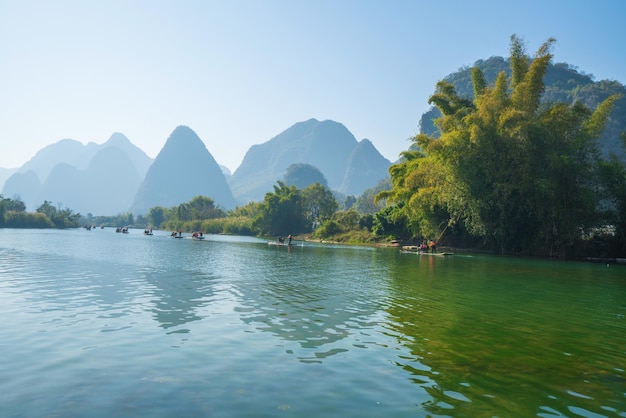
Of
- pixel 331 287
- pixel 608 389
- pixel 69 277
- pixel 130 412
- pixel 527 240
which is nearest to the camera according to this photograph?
pixel 130 412

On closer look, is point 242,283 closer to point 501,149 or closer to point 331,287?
point 331,287

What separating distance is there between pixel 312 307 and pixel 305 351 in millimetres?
5078

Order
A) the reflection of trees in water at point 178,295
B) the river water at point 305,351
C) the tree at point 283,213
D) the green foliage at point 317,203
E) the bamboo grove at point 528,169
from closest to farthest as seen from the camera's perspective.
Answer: the river water at point 305,351, the reflection of trees in water at point 178,295, the bamboo grove at point 528,169, the tree at point 283,213, the green foliage at point 317,203

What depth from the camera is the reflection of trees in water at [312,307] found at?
1020 centimetres

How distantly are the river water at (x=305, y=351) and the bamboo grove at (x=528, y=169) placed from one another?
74.5ft

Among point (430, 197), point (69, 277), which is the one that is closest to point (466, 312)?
point (69, 277)

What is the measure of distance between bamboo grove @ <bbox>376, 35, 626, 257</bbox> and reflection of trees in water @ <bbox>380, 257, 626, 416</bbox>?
22.2 m

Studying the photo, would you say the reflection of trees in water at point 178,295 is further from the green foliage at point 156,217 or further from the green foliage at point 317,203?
the green foliage at point 156,217

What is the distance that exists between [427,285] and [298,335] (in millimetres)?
11202

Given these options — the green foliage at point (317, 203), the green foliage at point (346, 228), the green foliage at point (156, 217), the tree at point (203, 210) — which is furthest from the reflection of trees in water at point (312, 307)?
the green foliage at point (156, 217)

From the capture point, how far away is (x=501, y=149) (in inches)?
1588

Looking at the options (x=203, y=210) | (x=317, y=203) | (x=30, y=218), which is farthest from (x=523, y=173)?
(x=30, y=218)

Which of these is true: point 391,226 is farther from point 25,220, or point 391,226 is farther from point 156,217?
point 156,217

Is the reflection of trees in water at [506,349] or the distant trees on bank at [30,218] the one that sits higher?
the distant trees on bank at [30,218]
